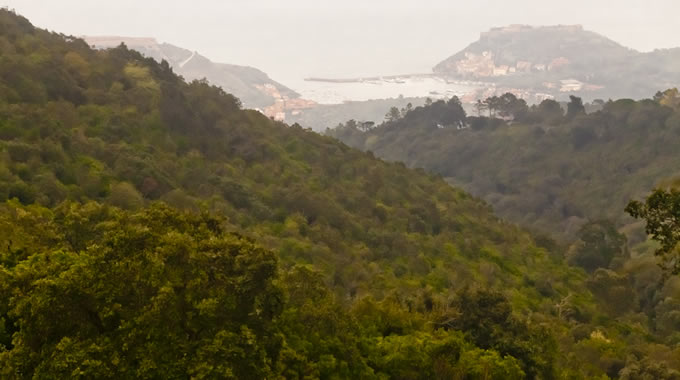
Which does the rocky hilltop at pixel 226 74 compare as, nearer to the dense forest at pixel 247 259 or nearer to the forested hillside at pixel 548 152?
the forested hillside at pixel 548 152

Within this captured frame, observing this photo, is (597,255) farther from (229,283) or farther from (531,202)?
(229,283)

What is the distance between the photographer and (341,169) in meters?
54.2

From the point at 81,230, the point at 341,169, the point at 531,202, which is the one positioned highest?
the point at 81,230

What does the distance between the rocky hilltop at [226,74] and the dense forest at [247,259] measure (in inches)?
3590

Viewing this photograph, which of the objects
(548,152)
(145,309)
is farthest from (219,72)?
(145,309)

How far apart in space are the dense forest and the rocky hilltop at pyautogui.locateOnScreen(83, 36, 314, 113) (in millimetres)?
91182

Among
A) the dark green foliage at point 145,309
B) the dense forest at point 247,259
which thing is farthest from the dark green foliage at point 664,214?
the dark green foliage at point 145,309

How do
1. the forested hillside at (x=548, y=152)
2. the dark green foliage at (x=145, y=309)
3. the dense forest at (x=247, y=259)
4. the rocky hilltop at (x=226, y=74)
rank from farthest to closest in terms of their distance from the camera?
the rocky hilltop at (x=226, y=74)
the forested hillside at (x=548, y=152)
the dense forest at (x=247, y=259)
the dark green foliage at (x=145, y=309)

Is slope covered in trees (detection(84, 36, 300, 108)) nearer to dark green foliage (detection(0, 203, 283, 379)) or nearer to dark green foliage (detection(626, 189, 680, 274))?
dark green foliage (detection(626, 189, 680, 274))

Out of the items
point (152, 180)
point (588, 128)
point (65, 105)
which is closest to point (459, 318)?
point (152, 180)

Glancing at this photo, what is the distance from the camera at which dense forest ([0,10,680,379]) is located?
37.8 feet

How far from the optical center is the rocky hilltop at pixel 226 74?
481ft

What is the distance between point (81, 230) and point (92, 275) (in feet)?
18.3

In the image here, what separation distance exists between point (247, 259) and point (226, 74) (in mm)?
155644
